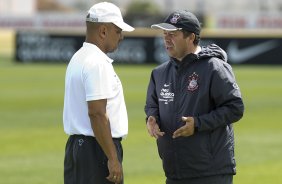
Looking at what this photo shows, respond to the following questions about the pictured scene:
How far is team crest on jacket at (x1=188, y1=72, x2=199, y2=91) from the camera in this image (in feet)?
21.9

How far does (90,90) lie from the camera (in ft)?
21.1

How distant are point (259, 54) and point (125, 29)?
3379 centimetres

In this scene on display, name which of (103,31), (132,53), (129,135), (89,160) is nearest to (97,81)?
(103,31)

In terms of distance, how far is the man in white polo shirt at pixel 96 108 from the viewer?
21.1 feet

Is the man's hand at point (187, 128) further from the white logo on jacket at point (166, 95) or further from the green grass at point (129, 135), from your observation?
the green grass at point (129, 135)

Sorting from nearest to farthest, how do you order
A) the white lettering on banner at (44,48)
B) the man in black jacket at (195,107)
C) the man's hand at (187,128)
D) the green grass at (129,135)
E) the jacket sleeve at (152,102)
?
the man's hand at (187,128), the man in black jacket at (195,107), the jacket sleeve at (152,102), the green grass at (129,135), the white lettering on banner at (44,48)

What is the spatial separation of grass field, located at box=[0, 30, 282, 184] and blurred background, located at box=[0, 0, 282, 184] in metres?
0.01

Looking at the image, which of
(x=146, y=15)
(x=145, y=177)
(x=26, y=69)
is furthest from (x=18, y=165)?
(x=146, y=15)

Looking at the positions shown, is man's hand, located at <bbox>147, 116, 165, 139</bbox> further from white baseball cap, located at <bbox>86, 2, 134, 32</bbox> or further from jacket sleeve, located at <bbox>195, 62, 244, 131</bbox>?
white baseball cap, located at <bbox>86, 2, 134, 32</bbox>

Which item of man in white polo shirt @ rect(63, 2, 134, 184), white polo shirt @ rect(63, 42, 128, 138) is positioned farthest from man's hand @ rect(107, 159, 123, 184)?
white polo shirt @ rect(63, 42, 128, 138)

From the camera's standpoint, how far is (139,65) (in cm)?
4128

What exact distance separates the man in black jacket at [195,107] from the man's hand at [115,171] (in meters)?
0.48

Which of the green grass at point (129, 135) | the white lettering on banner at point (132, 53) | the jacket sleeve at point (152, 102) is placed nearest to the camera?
the jacket sleeve at point (152, 102)

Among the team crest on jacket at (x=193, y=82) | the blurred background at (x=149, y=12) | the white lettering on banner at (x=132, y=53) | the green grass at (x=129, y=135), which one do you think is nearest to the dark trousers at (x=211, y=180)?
the team crest on jacket at (x=193, y=82)
